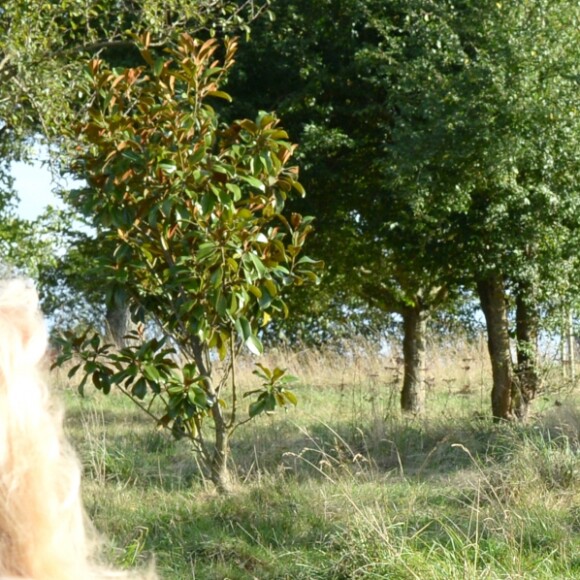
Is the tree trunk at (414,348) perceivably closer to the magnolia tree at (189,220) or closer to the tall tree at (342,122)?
the tall tree at (342,122)

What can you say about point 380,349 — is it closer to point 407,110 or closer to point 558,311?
point 558,311

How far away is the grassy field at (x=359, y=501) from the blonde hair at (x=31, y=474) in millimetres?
4153

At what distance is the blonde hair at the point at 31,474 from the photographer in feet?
3.59

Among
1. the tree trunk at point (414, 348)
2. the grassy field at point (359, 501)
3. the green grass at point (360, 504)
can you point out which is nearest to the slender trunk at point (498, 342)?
the grassy field at point (359, 501)

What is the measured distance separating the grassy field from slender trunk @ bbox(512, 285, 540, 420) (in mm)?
180

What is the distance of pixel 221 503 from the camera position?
23.8 ft

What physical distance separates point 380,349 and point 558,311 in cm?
447

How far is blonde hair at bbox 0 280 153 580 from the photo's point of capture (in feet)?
3.59

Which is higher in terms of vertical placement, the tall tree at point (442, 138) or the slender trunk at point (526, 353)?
the tall tree at point (442, 138)

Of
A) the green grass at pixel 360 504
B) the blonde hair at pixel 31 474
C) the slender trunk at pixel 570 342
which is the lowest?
the green grass at pixel 360 504

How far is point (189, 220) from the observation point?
280 inches

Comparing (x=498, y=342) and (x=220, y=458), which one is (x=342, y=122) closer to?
(x=498, y=342)

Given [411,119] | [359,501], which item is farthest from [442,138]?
[359,501]

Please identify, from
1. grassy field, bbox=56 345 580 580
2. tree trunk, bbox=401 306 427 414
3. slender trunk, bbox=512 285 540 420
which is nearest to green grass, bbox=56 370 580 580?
grassy field, bbox=56 345 580 580
